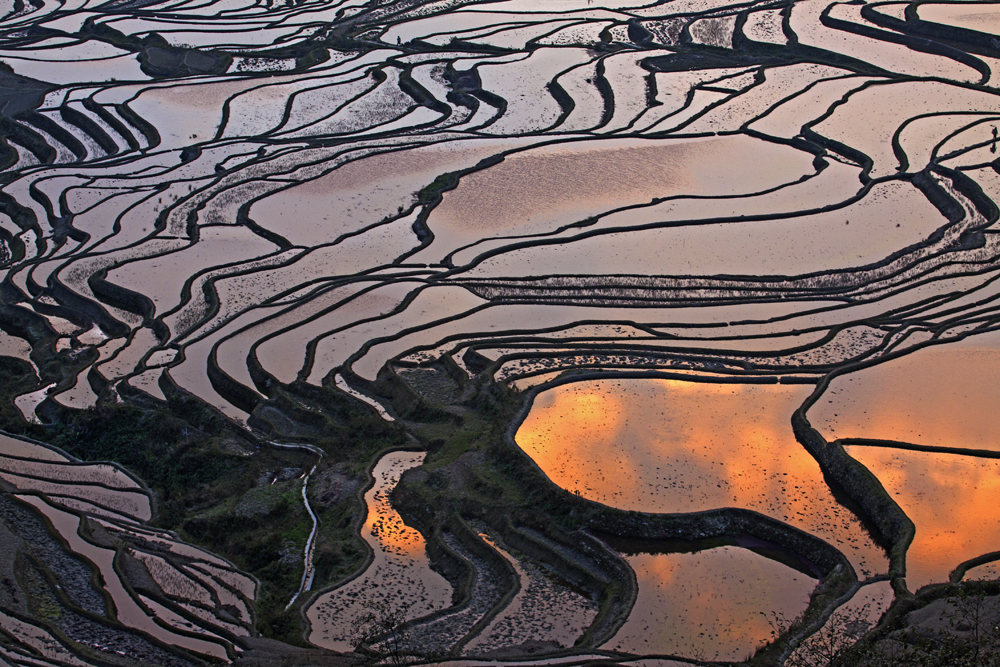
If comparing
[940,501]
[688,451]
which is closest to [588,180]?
[688,451]

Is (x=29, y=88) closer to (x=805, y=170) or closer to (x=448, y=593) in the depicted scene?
(x=805, y=170)

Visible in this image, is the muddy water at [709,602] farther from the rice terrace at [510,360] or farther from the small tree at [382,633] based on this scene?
the small tree at [382,633]

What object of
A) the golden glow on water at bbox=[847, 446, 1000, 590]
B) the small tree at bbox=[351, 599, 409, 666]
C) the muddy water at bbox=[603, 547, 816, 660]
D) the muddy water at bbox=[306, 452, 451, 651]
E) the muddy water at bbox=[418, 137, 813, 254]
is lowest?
the golden glow on water at bbox=[847, 446, 1000, 590]

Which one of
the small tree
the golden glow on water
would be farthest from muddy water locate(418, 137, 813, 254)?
the small tree

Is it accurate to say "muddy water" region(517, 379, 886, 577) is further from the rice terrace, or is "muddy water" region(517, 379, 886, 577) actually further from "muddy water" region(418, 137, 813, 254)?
"muddy water" region(418, 137, 813, 254)

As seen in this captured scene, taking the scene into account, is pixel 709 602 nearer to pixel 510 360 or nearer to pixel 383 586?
pixel 383 586

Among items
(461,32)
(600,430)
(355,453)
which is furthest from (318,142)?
(600,430)
